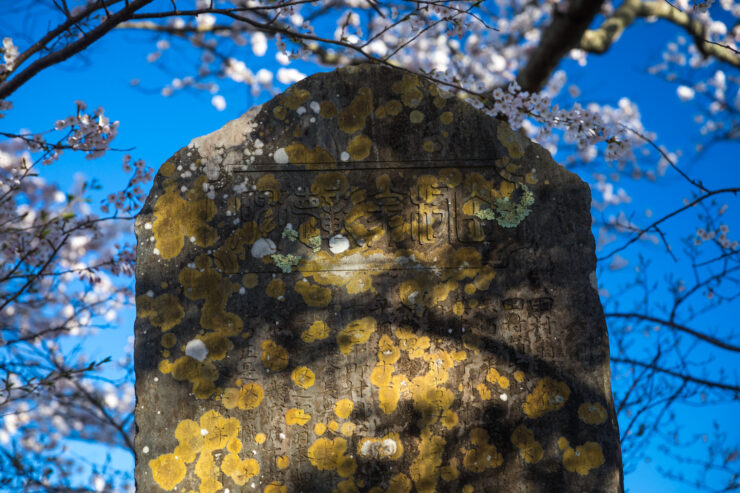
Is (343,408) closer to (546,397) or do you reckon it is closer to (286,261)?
(286,261)

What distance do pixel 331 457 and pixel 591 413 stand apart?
957 mm

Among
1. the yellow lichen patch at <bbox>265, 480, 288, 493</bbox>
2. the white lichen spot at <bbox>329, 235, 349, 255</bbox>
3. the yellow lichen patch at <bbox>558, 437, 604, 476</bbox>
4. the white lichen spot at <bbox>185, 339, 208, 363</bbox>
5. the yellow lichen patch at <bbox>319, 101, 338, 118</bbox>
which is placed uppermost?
the yellow lichen patch at <bbox>319, 101, 338, 118</bbox>

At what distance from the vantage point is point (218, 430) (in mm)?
2189

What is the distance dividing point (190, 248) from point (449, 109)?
44.8 inches

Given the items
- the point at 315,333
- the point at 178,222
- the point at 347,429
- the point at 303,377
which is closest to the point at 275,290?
the point at 315,333

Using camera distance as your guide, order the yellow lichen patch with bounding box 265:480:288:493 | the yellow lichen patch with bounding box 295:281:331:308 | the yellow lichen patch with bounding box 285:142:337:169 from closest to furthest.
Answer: the yellow lichen patch with bounding box 265:480:288:493
the yellow lichen patch with bounding box 295:281:331:308
the yellow lichen patch with bounding box 285:142:337:169

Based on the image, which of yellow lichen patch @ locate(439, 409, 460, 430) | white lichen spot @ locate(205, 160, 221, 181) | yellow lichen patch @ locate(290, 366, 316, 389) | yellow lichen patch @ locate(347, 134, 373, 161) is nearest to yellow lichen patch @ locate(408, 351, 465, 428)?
yellow lichen patch @ locate(439, 409, 460, 430)

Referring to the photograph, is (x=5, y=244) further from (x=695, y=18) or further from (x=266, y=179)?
(x=695, y=18)

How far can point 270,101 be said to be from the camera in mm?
2418

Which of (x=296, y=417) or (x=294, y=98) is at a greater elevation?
(x=294, y=98)

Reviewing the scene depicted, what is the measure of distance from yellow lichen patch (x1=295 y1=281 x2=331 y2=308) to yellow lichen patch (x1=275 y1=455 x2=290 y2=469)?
0.55 m

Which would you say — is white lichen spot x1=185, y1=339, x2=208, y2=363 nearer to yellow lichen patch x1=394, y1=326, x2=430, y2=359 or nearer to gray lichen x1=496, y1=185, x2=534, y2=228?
yellow lichen patch x1=394, y1=326, x2=430, y2=359

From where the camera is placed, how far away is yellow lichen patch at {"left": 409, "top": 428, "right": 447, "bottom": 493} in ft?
7.10

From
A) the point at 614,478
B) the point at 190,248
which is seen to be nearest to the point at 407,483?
the point at 614,478
